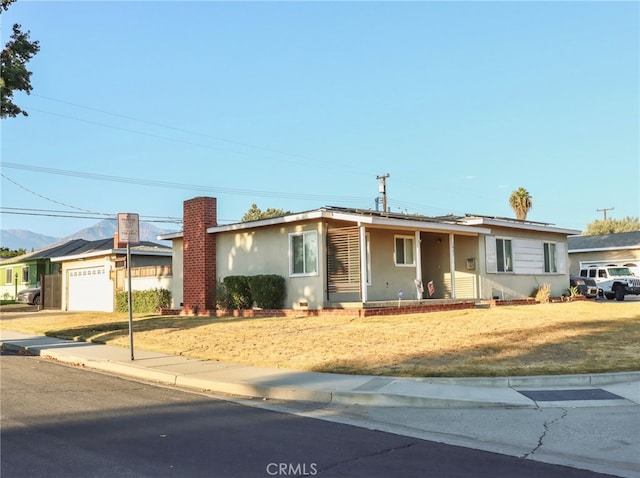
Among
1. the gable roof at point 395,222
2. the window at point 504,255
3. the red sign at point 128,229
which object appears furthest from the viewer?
the window at point 504,255

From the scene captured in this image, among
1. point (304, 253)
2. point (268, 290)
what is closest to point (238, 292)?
point (268, 290)

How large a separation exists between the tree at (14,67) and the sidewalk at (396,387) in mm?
8677

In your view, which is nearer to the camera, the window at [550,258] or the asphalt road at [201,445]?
the asphalt road at [201,445]

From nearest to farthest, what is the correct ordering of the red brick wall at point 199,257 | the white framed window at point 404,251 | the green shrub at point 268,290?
the green shrub at point 268,290 → the white framed window at point 404,251 → the red brick wall at point 199,257

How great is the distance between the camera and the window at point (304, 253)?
19922 mm

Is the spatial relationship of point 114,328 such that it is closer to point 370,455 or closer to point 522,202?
point 370,455

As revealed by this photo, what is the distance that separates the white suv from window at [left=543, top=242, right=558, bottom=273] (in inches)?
225

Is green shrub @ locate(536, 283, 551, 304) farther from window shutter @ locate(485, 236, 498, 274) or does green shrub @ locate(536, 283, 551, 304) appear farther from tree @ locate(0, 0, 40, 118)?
tree @ locate(0, 0, 40, 118)

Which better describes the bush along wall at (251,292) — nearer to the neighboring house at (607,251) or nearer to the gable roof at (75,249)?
the gable roof at (75,249)

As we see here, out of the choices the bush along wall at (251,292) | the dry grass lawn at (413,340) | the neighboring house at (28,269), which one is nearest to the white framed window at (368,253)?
the dry grass lawn at (413,340)

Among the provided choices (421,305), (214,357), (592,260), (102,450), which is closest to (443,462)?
(102,450)

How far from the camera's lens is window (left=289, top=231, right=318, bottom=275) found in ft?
65.4

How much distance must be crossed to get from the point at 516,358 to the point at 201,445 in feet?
23.0

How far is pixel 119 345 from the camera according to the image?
15156 millimetres
